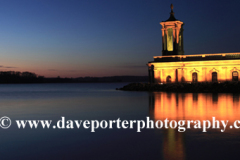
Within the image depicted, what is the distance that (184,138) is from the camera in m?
9.22

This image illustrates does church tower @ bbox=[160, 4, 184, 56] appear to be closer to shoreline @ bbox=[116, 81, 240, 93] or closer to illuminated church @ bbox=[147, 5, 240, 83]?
illuminated church @ bbox=[147, 5, 240, 83]

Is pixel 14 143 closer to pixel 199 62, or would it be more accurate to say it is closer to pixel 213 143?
pixel 213 143

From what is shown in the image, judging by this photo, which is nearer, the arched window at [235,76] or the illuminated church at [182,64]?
the arched window at [235,76]

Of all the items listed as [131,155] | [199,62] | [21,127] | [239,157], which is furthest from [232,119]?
[199,62]

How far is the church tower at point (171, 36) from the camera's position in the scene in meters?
51.8

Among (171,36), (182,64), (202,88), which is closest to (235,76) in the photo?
(182,64)

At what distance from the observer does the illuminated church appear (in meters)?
47.2

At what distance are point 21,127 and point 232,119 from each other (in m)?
9.01

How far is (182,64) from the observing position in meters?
49.9

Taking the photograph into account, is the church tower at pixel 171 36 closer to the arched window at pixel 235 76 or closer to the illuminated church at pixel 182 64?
the illuminated church at pixel 182 64

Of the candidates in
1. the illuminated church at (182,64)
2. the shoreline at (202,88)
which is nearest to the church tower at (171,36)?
the illuminated church at (182,64)

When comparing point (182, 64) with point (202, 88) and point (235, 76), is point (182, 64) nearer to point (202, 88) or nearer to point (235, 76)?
point (235, 76)

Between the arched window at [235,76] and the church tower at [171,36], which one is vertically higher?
the church tower at [171,36]

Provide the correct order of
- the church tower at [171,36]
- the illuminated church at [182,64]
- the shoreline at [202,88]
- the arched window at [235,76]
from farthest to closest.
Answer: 1. the church tower at [171,36]
2. the illuminated church at [182,64]
3. the arched window at [235,76]
4. the shoreline at [202,88]
